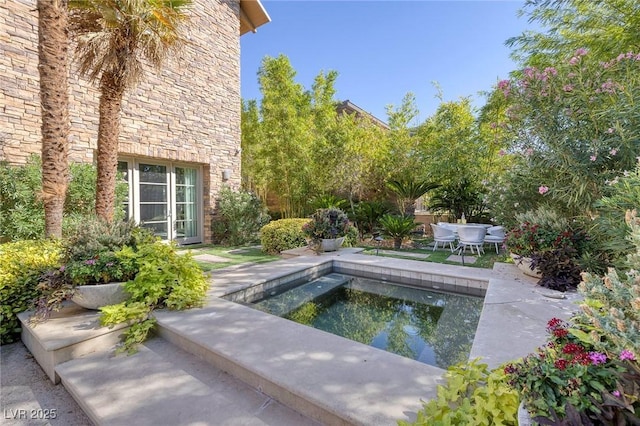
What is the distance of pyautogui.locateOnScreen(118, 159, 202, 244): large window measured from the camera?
27.2ft

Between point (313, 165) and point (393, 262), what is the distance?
573 centimetres

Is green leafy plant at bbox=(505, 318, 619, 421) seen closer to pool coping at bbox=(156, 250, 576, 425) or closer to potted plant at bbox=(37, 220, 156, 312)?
pool coping at bbox=(156, 250, 576, 425)

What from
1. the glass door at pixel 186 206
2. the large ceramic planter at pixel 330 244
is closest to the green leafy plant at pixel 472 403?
the large ceramic planter at pixel 330 244

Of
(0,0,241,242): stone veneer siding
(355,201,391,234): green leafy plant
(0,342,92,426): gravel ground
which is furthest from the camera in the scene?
(355,201,391,234): green leafy plant

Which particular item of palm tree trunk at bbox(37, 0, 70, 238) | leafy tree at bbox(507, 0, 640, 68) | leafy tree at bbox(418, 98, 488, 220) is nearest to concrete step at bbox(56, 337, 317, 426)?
palm tree trunk at bbox(37, 0, 70, 238)

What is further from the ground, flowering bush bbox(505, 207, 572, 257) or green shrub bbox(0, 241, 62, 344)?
flowering bush bbox(505, 207, 572, 257)

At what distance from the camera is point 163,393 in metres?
2.32

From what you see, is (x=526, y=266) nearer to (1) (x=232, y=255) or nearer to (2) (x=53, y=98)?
(1) (x=232, y=255)

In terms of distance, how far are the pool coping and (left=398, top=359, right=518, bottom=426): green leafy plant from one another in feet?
0.52

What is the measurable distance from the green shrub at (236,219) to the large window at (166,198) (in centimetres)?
70

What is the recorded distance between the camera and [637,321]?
4.66 ft

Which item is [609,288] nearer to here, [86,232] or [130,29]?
[86,232]

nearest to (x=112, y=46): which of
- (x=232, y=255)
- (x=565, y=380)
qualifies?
(x=232, y=255)

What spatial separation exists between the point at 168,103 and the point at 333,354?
886cm
